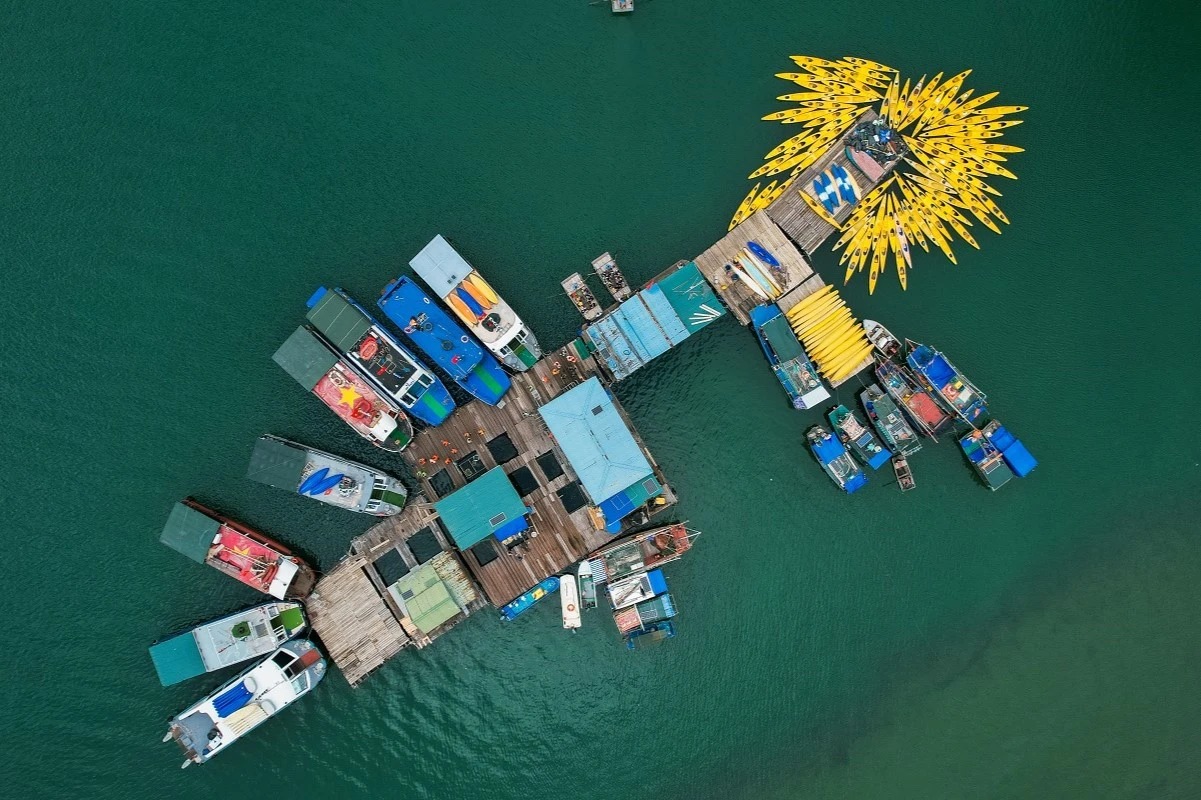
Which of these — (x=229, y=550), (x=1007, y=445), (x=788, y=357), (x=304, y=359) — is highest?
(x=304, y=359)

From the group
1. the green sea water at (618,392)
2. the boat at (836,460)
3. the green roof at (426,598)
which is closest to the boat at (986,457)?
the green sea water at (618,392)

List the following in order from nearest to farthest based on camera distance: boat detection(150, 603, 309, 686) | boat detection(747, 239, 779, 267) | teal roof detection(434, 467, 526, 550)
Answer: boat detection(150, 603, 309, 686) < teal roof detection(434, 467, 526, 550) < boat detection(747, 239, 779, 267)

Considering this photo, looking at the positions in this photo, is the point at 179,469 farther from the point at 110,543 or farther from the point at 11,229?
the point at 11,229

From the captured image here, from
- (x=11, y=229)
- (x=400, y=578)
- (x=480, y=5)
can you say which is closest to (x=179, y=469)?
(x=400, y=578)

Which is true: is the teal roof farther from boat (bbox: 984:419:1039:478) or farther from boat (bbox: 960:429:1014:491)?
boat (bbox: 984:419:1039:478)

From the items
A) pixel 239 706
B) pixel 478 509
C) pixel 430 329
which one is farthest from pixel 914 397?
pixel 239 706

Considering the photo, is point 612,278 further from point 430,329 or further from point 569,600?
point 569,600

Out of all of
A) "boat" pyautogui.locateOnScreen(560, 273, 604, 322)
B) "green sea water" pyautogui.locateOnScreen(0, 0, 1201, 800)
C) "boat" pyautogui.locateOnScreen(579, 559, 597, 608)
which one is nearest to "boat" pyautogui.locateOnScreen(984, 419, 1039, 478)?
"green sea water" pyautogui.locateOnScreen(0, 0, 1201, 800)
